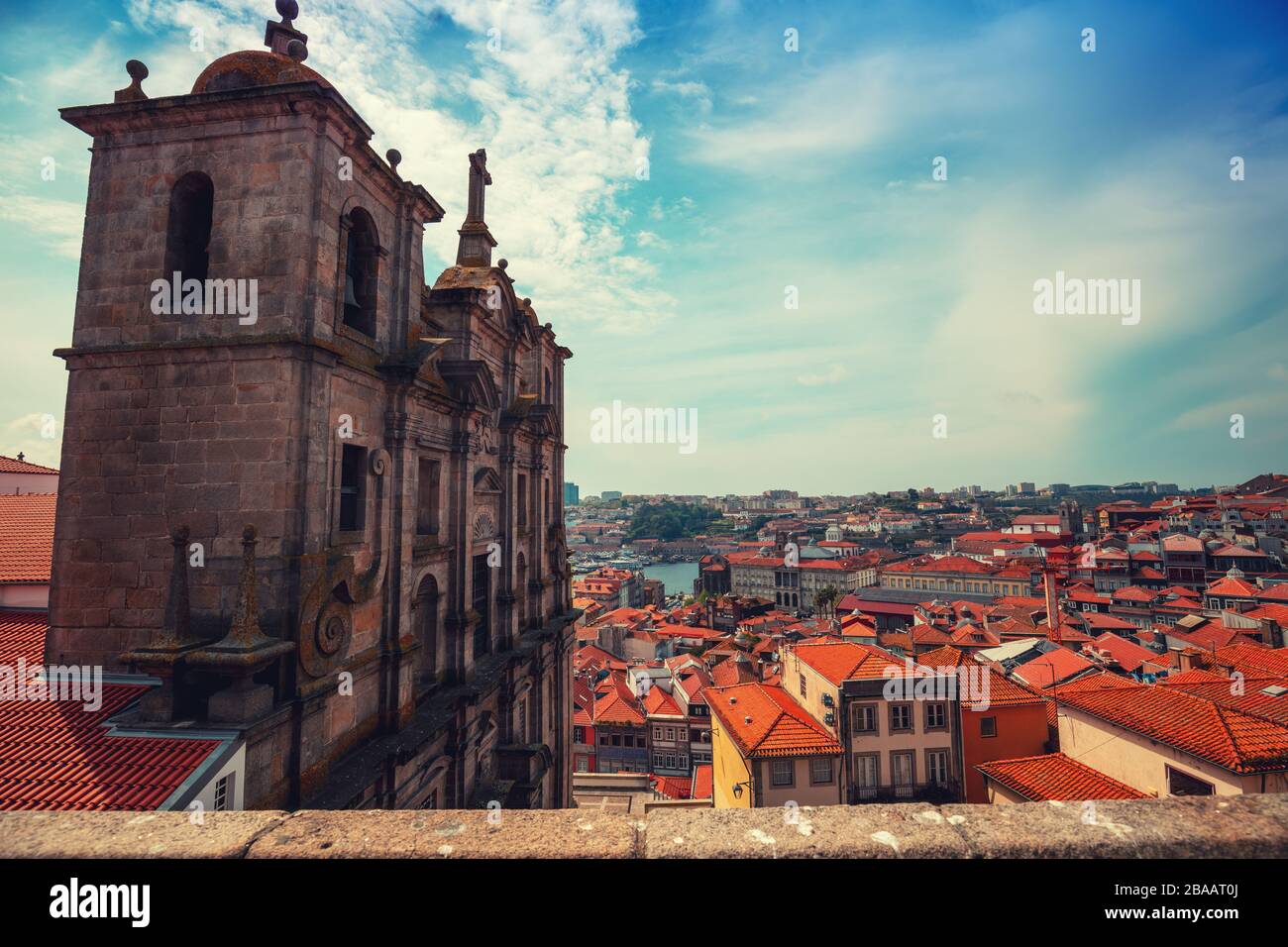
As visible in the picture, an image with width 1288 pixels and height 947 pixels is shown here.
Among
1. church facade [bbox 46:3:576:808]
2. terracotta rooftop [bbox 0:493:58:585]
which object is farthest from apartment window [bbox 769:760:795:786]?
terracotta rooftop [bbox 0:493:58:585]

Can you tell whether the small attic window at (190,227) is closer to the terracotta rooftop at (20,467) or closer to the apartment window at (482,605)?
the apartment window at (482,605)

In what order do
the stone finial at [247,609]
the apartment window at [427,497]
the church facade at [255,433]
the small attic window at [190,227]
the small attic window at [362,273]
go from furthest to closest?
the apartment window at [427,497]
the small attic window at [362,273]
the small attic window at [190,227]
the church facade at [255,433]
the stone finial at [247,609]

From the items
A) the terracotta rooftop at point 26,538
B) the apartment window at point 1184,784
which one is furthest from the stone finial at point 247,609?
the apartment window at point 1184,784

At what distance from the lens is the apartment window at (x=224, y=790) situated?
24.9 ft

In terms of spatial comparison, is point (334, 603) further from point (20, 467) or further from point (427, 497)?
point (20, 467)

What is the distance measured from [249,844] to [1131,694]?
25.7 metres

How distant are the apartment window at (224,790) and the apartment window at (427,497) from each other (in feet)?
23.6

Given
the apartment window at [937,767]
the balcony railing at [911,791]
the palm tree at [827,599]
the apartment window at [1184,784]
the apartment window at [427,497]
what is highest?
the apartment window at [427,497]

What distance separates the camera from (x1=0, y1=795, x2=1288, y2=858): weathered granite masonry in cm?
247

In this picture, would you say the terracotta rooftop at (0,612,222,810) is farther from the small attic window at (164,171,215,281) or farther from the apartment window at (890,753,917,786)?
the apartment window at (890,753,917,786)

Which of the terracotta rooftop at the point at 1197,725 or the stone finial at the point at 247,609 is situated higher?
the stone finial at the point at 247,609

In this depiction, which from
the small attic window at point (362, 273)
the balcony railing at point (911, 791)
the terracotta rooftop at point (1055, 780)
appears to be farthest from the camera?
the balcony railing at point (911, 791)
